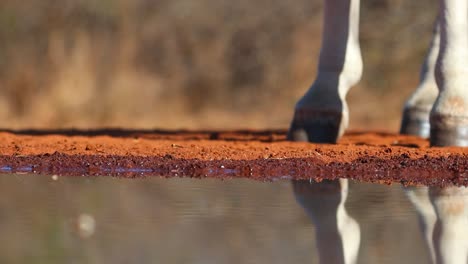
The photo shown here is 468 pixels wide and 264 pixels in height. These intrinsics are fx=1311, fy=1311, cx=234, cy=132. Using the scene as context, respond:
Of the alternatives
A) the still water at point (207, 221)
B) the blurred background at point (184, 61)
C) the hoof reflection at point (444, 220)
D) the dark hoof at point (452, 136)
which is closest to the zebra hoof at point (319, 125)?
the dark hoof at point (452, 136)

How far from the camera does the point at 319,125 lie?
12602 mm

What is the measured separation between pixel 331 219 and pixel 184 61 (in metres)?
13.2

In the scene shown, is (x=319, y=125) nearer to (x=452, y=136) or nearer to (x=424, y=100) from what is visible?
(x=452, y=136)

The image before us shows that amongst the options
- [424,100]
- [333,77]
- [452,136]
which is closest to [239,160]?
[452,136]

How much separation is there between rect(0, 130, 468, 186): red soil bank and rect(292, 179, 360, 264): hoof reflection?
18.3 inches

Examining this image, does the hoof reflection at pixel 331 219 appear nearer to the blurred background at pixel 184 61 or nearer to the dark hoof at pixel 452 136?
the dark hoof at pixel 452 136

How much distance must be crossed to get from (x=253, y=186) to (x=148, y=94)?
11.2 m

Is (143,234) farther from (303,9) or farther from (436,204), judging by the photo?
(303,9)

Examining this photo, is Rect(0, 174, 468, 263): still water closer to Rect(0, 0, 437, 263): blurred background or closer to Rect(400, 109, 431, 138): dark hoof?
Rect(400, 109, 431, 138): dark hoof

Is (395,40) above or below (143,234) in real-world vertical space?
above

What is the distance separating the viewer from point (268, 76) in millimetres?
20469

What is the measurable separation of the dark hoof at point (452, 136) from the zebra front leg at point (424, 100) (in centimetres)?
260

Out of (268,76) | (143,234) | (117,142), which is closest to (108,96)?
(268,76)

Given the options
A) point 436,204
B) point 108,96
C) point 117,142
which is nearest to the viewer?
point 436,204
